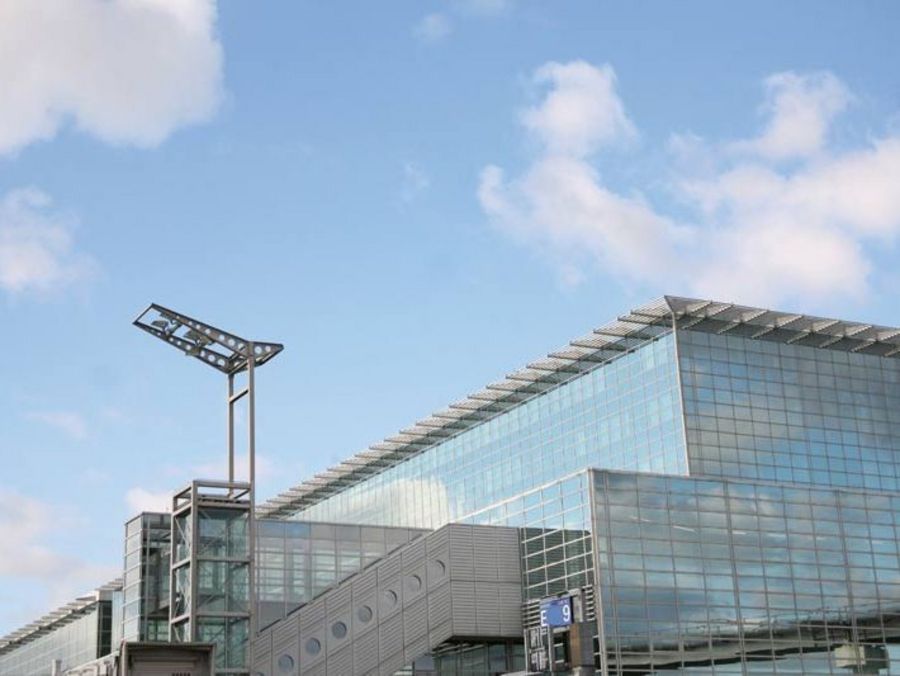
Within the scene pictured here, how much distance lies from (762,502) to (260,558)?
884 inches

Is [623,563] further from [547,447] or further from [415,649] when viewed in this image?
[547,447]

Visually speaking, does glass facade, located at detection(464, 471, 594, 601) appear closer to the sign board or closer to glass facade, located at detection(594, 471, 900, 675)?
glass facade, located at detection(594, 471, 900, 675)

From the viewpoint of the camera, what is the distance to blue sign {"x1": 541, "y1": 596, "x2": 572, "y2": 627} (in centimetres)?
4975

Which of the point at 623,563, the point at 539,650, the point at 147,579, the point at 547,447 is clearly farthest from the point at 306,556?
the point at 547,447

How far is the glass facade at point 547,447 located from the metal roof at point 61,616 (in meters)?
20.4

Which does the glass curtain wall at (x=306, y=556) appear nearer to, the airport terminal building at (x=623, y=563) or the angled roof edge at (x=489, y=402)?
the airport terminal building at (x=623, y=563)

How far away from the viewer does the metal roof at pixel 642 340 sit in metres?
79.4

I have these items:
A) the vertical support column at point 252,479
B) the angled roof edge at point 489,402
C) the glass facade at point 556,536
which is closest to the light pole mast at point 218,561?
the vertical support column at point 252,479

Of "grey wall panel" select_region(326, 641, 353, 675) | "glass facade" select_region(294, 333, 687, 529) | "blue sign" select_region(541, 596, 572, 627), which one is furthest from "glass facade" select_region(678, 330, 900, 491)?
"blue sign" select_region(541, 596, 572, 627)

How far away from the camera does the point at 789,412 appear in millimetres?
82062

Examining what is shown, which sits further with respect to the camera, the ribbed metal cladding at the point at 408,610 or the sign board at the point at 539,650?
the ribbed metal cladding at the point at 408,610

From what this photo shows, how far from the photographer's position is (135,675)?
132 ft

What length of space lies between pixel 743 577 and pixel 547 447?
27415 millimetres

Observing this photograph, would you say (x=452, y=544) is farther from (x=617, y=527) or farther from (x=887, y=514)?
(x=887, y=514)
